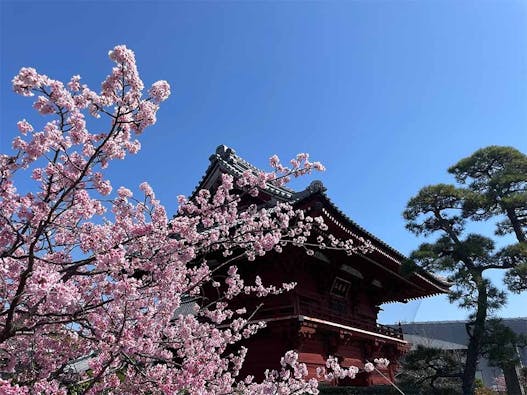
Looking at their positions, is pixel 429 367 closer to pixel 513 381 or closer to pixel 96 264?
pixel 513 381

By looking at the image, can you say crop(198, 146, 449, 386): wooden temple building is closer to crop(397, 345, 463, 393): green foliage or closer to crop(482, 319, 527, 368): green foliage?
crop(397, 345, 463, 393): green foliage

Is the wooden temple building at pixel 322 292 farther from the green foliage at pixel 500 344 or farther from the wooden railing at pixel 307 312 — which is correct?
the green foliage at pixel 500 344

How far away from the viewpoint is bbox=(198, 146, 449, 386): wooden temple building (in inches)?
392

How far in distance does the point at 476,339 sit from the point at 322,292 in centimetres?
443

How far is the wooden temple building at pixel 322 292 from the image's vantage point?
9.95 metres

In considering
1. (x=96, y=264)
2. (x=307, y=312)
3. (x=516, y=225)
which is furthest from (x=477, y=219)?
(x=96, y=264)

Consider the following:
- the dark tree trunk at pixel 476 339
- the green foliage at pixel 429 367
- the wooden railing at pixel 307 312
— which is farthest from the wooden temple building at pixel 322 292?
the dark tree trunk at pixel 476 339

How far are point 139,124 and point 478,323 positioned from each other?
1145 centimetres

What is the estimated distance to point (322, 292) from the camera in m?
11.8

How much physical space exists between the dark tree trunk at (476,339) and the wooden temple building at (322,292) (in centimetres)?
226

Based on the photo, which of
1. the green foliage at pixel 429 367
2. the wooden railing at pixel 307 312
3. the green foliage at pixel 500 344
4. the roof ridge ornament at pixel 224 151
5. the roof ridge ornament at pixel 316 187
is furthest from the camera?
the roof ridge ornament at pixel 224 151

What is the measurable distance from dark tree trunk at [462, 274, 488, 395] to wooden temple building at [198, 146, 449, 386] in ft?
7.41

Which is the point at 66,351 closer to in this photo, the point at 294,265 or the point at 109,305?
the point at 109,305

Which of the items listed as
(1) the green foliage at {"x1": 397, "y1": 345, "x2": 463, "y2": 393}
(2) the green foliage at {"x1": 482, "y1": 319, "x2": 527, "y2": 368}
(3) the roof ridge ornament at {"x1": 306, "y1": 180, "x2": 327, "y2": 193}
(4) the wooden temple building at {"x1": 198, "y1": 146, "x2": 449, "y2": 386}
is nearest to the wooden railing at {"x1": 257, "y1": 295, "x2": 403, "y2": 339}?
(4) the wooden temple building at {"x1": 198, "y1": 146, "x2": 449, "y2": 386}
